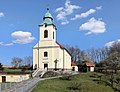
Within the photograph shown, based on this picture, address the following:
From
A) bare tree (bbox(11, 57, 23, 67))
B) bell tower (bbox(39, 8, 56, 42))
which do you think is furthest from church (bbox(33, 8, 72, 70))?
bare tree (bbox(11, 57, 23, 67))

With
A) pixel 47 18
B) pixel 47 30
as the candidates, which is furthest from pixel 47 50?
pixel 47 18

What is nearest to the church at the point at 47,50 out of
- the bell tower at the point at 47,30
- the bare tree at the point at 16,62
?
the bell tower at the point at 47,30

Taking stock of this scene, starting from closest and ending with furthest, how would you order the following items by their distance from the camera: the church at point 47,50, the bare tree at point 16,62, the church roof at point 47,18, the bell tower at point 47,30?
the church at point 47,50
the bell tower at point 47,30
the church roof at point 47,18
the bare tree at point 16,62

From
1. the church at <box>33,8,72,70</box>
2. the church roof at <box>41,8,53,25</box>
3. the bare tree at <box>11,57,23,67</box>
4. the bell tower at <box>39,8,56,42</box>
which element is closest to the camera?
the church at <box>33,8,72,70</box>

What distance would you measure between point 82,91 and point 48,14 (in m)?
36.1

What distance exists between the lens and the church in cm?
6172

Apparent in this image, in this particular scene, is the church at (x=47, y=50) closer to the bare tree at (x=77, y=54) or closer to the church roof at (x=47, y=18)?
the church roof at (x=47, y=18)

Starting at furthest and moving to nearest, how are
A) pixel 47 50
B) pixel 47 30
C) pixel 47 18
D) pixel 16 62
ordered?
pixel 16 62, pixel 47 18, pixel 47 30, pixel 47 50

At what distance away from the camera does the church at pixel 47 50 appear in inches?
2430

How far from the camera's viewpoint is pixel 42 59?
6234 centimetres

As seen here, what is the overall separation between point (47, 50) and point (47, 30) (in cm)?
496

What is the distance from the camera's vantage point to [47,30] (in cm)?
6334

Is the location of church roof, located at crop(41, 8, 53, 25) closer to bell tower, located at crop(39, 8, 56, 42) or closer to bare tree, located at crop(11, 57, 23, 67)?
bell tower, located at crop(39, 8, 56, 42)

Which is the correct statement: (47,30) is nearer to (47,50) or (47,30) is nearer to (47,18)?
(47,18)
